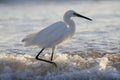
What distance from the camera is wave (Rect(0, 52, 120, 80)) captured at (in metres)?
8.05

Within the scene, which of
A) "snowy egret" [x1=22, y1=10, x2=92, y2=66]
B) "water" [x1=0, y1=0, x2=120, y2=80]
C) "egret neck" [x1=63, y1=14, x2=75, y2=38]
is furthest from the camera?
"egret neck" [x1=63, y1=14, x2=75, y2=38]

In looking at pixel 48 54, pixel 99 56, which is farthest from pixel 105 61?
pixel 48 54

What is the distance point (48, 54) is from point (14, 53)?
763mm

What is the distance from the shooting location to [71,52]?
32.3 ft

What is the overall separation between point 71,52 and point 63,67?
1291 mm

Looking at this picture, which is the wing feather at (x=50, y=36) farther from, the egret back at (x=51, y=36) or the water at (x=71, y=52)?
the water at (x=71, y=52)

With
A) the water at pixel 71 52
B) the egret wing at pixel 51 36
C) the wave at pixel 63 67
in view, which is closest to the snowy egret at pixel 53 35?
the egret wing at pixel 51 36

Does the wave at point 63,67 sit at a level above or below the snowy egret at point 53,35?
below

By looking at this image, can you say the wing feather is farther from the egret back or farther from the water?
the water

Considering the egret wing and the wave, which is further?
the egret wing

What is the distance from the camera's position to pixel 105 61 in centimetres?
871

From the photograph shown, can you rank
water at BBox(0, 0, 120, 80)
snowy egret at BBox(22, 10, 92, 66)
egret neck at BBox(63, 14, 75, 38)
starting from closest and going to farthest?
water at BBox(0, 0, 120, 80), snowy egret at BBox(22, 10, 92, 66), egret neck at BBox(63, 14, 75, 38)

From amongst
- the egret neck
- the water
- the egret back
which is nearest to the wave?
the water

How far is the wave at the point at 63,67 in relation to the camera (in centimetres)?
805
